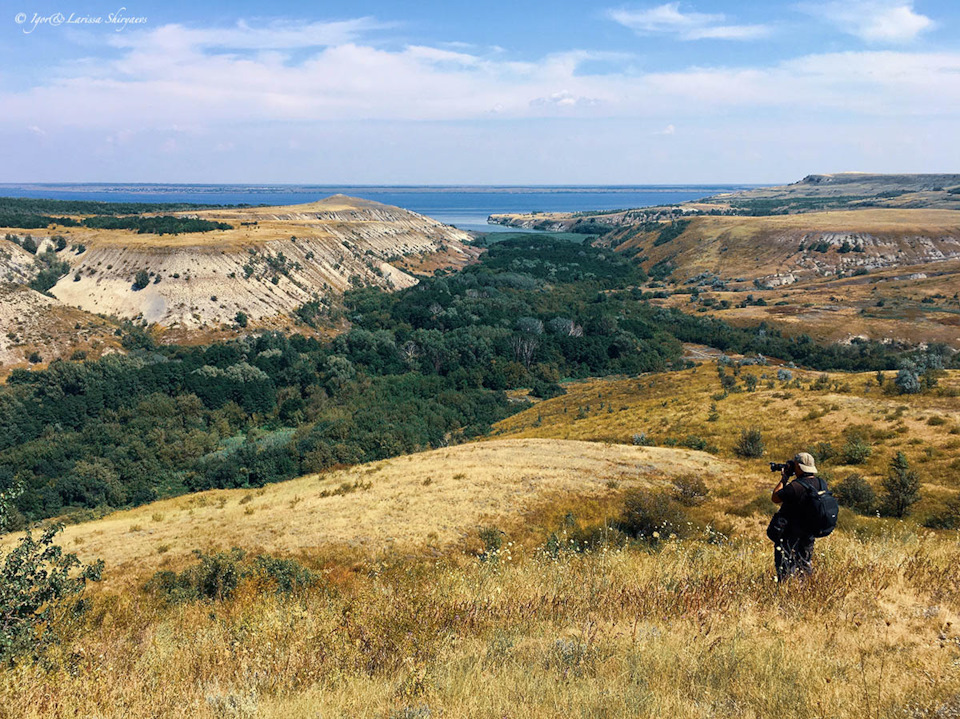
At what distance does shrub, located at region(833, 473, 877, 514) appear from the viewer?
17016mm

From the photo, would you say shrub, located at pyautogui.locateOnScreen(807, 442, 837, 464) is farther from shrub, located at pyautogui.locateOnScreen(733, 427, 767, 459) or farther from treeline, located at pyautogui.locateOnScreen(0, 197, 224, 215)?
treeline, located at pyautogui.locateOnScreen(0, 197, 224, 215)

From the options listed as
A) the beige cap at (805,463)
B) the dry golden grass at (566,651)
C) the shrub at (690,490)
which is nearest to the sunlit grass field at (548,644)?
the dry golden grass at (566,651)

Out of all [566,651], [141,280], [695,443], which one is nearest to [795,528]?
[566,651]

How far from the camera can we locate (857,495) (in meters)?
17.4

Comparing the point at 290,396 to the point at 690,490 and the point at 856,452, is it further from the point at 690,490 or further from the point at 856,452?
the point at 856,452

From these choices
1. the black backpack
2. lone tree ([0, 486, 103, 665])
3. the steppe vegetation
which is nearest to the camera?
the steppe vegetation

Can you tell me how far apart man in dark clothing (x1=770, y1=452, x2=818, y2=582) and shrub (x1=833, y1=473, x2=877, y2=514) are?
40.1 ft

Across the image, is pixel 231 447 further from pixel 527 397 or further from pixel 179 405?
pixel 527 397

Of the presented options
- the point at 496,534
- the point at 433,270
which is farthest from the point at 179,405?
the point at 433,270

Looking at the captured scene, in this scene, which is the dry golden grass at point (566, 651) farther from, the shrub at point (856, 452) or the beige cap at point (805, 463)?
the shrub at point (856, 452)

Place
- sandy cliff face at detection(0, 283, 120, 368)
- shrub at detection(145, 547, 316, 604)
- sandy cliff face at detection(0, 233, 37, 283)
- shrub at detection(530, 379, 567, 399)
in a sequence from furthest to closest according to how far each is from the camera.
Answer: sandy cliff face at detection(0, 233, 37, 283)
shrub at detection(530, 379, 567, 399)
sandy cliff face at detection(0, 283, 120, 368)
shrub at detection(145, 547, 316, 604)

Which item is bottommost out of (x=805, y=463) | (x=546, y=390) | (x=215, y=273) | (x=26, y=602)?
(x=546, y=390)

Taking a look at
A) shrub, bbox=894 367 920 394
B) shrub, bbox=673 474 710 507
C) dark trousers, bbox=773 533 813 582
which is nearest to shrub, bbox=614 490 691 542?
shrub, bbox=673 474 710 507

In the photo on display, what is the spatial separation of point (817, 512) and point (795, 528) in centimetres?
41
